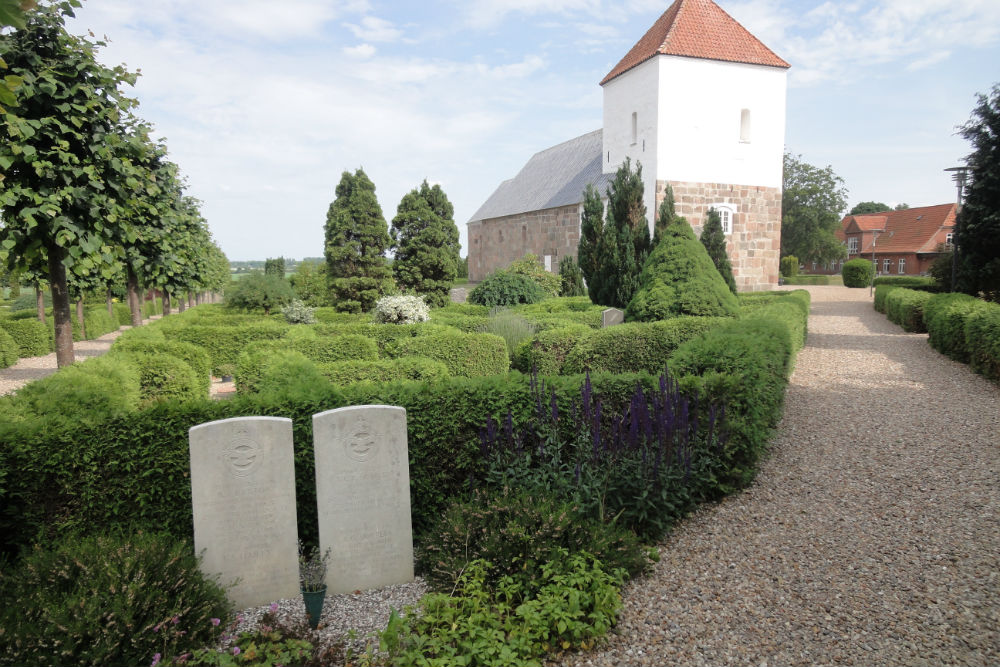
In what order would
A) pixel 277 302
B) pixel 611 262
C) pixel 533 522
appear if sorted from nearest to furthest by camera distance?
pixel 533 522, pixel 611 262, pixel 277 302

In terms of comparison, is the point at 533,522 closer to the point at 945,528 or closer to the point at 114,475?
the point at 114,475

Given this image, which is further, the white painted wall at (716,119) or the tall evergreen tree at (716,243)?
the white painted wall at (716,119)

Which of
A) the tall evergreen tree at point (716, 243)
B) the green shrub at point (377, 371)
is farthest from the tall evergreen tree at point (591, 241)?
the green shrub at point (377, 371)

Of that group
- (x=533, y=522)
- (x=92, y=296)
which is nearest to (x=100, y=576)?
(x=533, y=522)

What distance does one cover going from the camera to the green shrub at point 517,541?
3.52 metres

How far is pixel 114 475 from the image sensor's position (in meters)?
3.88

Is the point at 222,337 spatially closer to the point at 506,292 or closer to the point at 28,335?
the point at 28,335

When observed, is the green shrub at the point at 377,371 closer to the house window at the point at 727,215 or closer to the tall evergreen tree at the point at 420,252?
the tall evergreen tree at the point at 420,252

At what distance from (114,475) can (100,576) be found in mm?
1030

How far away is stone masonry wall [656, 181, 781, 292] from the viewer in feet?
67.4

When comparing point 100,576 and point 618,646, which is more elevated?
point 100,576

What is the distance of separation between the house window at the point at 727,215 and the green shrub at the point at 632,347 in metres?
13.4

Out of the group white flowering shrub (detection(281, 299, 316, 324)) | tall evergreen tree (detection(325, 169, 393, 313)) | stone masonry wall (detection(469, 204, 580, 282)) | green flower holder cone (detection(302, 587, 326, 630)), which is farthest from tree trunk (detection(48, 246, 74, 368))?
stone masonry wall (detection(469, 204, 580, 282))

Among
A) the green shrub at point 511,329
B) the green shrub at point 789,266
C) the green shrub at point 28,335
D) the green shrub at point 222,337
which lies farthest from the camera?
the green shrub at point 789,266
